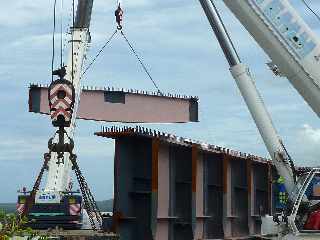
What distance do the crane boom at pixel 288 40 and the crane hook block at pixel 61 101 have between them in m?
3.80

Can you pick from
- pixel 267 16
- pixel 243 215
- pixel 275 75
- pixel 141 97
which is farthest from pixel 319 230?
pixel 141 97

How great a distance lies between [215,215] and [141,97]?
25.9 metres

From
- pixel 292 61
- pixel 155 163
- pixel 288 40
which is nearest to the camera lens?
pixel 288 40

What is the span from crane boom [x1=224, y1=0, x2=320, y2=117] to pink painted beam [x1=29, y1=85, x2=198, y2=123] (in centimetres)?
2706

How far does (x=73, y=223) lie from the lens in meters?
14.2

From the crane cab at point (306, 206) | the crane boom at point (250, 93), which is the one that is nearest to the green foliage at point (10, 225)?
the crane cab at point (306, 206)

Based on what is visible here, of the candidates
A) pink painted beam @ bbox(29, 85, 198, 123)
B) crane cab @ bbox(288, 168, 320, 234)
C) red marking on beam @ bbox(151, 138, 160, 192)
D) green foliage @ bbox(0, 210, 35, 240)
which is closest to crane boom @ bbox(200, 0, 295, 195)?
crane cab @ bbox(288, 168, 320, 234)

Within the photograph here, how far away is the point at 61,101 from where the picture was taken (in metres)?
11.9

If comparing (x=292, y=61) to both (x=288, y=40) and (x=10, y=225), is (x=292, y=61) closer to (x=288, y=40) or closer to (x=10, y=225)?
(x=288, y=40)

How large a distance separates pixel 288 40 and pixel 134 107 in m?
30.5

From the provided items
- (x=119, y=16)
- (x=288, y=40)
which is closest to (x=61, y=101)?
(x=288, y=40)

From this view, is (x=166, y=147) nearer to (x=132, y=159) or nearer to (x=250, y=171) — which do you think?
(x=132, y=159)

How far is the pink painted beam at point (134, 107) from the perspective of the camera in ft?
129

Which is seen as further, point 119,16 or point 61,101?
point 119,16
